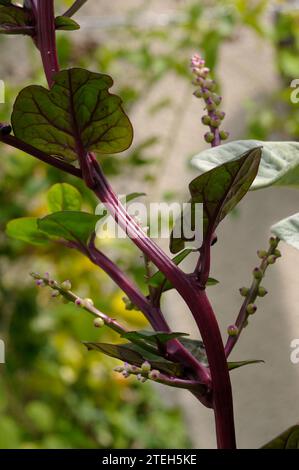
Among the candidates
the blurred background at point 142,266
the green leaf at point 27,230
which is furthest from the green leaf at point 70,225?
the blurred background at point 142,266

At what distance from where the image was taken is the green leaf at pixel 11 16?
0.95 ft

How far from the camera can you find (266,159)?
11.4 inches

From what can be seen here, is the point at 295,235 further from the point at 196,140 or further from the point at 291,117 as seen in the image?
the point at 196,140

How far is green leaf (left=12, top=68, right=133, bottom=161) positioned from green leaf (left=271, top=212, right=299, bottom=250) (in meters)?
0.07

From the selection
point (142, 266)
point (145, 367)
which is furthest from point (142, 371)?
point (142, 266)

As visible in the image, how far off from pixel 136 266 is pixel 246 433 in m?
0.55

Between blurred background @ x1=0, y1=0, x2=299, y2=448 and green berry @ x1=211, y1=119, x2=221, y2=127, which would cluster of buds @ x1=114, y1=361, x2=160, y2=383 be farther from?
blurred background @ x1=0, y1=0, x2=299, y2=448

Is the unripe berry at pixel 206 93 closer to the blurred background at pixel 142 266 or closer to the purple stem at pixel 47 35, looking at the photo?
the purple stem at pixel 47 35

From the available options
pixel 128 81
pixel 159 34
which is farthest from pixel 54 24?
pixel 128 81

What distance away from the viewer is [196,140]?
1.49 m

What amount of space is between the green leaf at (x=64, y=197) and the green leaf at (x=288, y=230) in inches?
5.3

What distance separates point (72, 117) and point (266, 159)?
0.07m

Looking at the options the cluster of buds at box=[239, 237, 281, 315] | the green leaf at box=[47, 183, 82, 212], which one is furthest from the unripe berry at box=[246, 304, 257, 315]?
the green leaf at box=[47, 183, 82, 212]

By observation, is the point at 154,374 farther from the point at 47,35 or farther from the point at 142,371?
the point at 47,35
